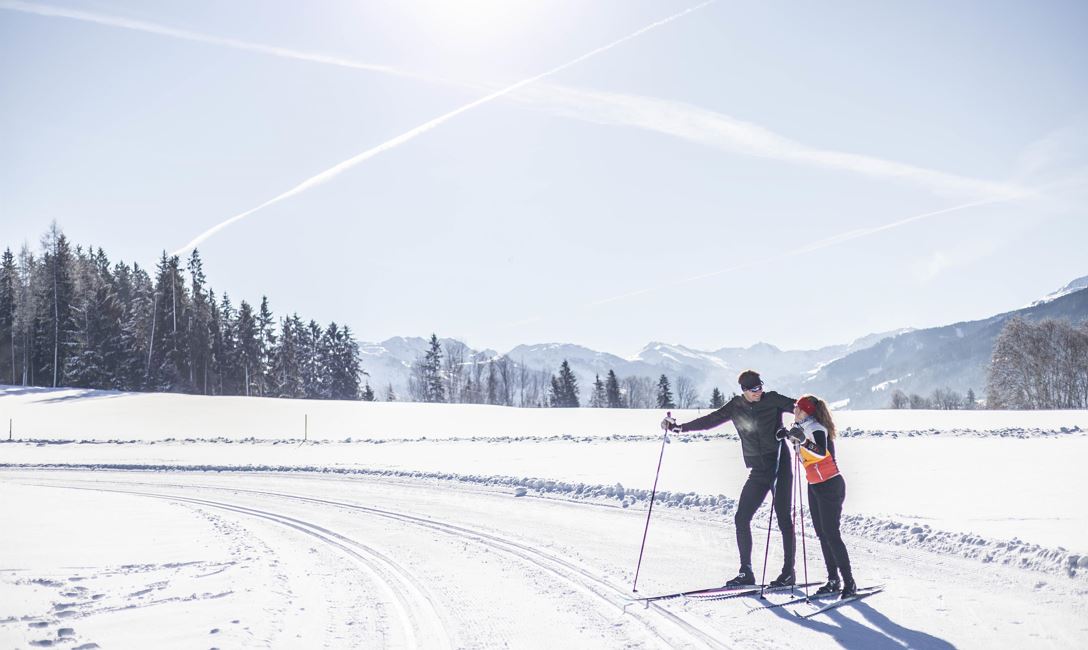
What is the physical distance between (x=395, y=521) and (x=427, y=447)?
19742mm

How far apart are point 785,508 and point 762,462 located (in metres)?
0.52

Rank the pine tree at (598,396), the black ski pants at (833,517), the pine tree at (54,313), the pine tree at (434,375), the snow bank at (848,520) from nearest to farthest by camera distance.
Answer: the black ski pants at (833,517)
the snow bank at (848,520)
the pine tree at (54,313)
the pine tree at (434,375)
the pine tree at (598,396)

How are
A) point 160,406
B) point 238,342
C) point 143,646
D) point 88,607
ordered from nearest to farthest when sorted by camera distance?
point 143,646, point 88,607, point 160,406, point 238,342

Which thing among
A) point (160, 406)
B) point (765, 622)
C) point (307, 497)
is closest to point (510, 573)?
point (765, 622)

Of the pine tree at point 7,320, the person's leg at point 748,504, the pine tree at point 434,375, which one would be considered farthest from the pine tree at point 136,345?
the person's leg at point 748,504

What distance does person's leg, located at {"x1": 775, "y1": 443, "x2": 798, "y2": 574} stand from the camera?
7004 millimetres

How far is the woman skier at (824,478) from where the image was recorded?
21.6 ft

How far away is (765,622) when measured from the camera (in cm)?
591

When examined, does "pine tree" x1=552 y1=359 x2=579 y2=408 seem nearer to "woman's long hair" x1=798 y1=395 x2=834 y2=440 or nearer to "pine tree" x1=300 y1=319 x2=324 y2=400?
"pine tree" x1=300 y1=319 x2=324 y2=400

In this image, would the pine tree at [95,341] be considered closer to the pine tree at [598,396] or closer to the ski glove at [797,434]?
the pine tree at [598,396]

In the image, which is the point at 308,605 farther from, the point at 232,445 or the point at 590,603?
the point at 232,445

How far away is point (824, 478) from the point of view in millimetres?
6688

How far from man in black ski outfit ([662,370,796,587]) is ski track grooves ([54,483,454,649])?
3162 millimetres

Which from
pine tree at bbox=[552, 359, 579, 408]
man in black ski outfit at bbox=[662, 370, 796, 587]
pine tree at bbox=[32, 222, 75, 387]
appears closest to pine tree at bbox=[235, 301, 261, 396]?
pine tree at bbox=[32, 222, 75, 387]
